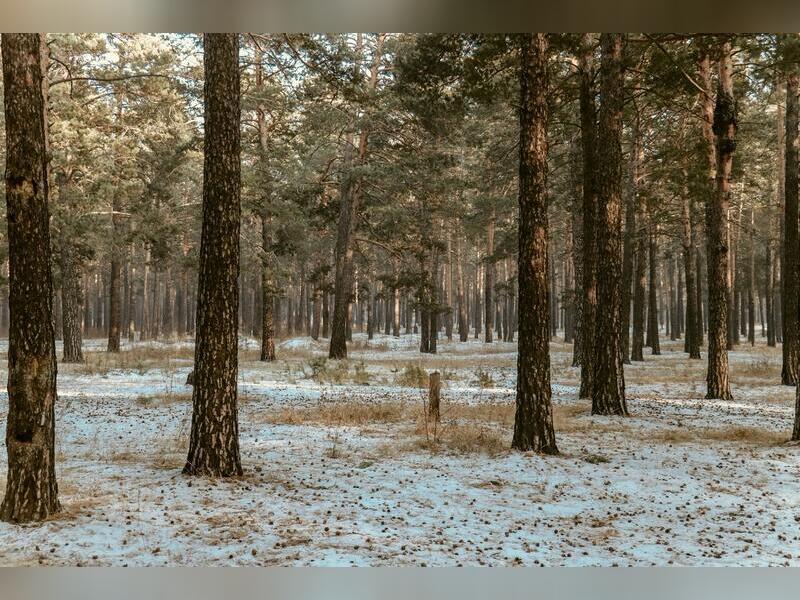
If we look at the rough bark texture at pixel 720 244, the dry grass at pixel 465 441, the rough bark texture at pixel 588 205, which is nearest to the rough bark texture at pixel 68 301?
the dry grass at pixel 465 441

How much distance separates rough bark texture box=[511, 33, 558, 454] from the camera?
24.0 ft

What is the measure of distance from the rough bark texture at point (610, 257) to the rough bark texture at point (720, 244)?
9.19 ft

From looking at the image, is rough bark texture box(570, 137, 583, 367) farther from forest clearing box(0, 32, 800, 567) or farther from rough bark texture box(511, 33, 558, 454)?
rough bark texture box(511, 33, 558, 454)

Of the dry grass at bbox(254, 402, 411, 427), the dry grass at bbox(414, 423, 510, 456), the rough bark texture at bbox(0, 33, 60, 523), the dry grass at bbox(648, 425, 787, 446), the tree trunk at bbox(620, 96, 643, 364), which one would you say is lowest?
the dry grass at bbox(648, 425, 787, 446)

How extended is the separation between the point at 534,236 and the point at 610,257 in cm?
346

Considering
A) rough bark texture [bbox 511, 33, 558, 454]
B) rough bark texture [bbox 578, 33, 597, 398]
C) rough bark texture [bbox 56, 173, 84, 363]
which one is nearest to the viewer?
rough bark texture [bbox 511, 33, 558, 454]

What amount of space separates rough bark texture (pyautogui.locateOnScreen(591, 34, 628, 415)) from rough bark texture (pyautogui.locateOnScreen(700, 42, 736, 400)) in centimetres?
280

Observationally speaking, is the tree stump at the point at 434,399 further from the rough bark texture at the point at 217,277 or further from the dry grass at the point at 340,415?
the rough bark texture at the point at 217,277

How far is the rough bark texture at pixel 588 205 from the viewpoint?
446 inches

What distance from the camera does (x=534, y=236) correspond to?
7.34 meters

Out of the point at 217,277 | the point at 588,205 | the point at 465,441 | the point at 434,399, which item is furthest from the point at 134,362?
the point at 588,205

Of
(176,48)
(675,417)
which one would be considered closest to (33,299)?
(675,417)

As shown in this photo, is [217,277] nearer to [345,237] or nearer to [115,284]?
[345,237]

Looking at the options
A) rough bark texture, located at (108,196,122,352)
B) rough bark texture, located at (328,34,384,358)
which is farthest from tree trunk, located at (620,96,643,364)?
rough bark texture, located at (108,196,122,352)
